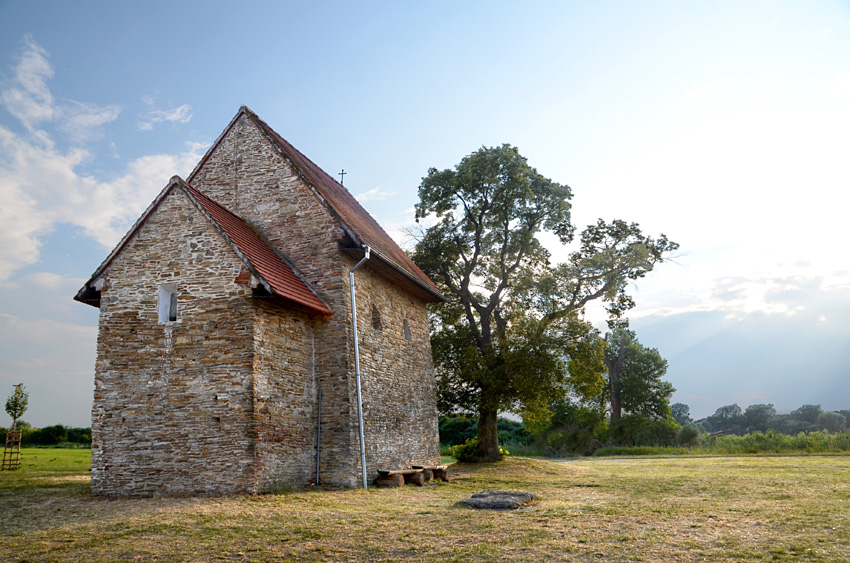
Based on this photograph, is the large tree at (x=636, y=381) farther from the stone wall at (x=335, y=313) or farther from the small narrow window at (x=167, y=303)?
the small narrow window at (x=167, y=303)

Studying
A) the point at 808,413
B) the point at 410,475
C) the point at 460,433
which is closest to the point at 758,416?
the point at 808,413

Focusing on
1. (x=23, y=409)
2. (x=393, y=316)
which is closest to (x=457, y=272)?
(x=393, y=316)

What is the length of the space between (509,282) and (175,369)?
12861 millimetres

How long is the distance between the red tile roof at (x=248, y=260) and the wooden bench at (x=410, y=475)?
3756mm

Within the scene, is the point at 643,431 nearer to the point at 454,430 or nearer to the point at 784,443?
the point at 784,443

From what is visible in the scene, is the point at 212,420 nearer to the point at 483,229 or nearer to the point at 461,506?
Answer: the point at 461,506

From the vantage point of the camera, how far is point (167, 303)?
34.2 ft

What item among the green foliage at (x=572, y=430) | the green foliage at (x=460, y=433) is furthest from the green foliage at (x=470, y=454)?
the green foliage at (x=460, y=433)

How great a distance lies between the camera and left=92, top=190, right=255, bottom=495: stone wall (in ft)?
31.3

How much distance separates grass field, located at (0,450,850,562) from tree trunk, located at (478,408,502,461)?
304 inches

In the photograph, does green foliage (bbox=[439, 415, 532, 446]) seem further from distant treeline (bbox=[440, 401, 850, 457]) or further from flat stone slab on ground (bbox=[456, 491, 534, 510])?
flat stone slab on ground (bbox=[456, 491, 534, 510])

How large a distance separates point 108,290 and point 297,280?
3583 mm

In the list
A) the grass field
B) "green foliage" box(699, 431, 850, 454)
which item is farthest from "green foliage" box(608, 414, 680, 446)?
the grass field

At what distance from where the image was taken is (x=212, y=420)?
964 centimetres
